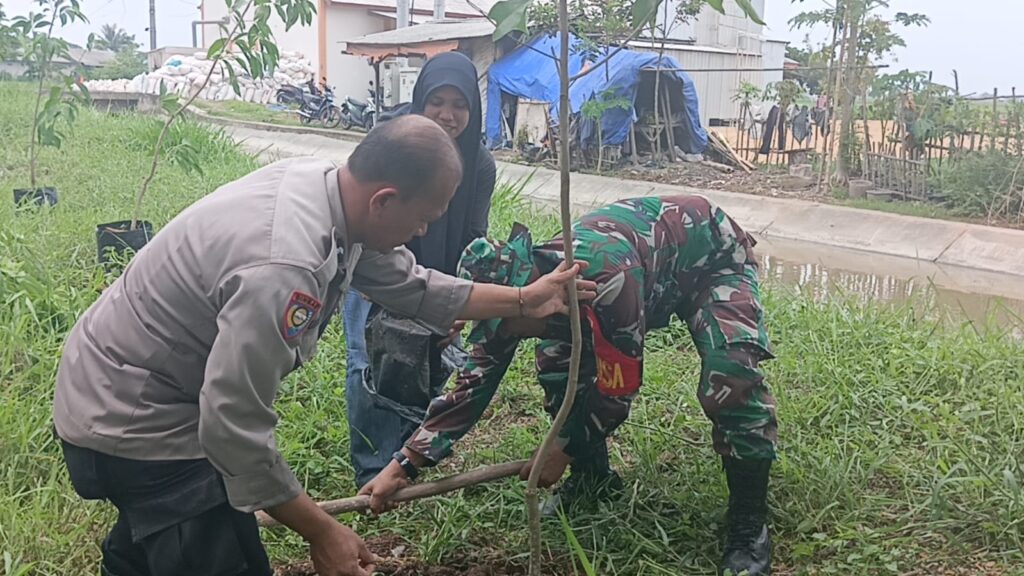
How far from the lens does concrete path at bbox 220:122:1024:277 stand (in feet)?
28.4

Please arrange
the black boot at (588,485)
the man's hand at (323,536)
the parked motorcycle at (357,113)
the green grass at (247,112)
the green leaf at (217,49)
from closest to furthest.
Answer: the man's hand at (323,536) < the black boot at (588,485) < the green leaf at (217,49) < the parked motorcycle at (357,113) < the green grass at (247,112)

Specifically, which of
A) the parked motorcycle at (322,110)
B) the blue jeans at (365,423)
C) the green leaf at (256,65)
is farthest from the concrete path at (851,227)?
the parked motorcycle at (322,110)

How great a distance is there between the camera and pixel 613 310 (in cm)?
229

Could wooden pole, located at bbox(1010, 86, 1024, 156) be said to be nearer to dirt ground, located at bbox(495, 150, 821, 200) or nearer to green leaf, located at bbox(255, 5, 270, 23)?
dirt ground, located at bbox(495, 150, 821, 200)

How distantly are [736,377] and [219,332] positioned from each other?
1396 millimetres

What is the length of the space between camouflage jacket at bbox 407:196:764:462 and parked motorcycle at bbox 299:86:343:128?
18.1 metres

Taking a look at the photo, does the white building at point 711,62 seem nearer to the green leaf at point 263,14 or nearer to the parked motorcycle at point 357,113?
the parked motorcycle at point 357,113

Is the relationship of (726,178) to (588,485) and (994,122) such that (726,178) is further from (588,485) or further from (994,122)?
(588,485)

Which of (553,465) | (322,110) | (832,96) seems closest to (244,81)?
(322,110)

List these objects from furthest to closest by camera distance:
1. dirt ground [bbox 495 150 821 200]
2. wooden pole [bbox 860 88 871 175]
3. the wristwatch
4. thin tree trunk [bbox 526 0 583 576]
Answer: dirt ground [bbox 495 150 821 200] → wooden pole [bbox 860 88 871 175] → the wristwatch → thin tree trunk [bbox 526 0 583 576]

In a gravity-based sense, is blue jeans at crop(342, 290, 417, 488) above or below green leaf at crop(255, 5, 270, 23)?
below

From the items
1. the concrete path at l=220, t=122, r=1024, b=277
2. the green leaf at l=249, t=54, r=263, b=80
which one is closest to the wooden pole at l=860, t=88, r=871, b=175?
the concrete path at l=220, t=122, r=1024, b=277

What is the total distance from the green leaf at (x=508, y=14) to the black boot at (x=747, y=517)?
139cm

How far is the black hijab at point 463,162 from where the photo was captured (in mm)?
3115
